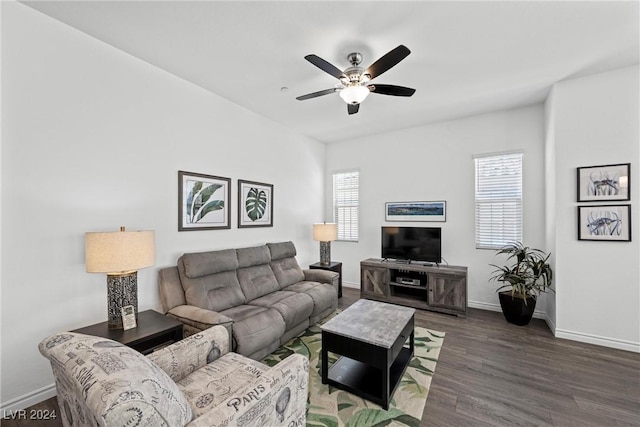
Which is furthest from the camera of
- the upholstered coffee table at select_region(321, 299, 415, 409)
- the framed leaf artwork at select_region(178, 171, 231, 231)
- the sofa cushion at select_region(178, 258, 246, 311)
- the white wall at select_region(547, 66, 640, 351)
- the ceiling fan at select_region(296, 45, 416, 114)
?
the framed leaf artwork at select_region(178, 171, 231, 231)

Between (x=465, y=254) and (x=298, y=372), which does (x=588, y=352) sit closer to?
(x=465, y=254)

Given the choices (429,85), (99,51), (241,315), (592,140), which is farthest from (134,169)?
(592,140)

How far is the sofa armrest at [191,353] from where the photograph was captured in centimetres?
165

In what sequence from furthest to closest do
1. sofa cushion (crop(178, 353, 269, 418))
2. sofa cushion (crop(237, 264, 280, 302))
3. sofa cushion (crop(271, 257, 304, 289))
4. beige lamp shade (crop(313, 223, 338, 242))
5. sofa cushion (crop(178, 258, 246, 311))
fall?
1. beige lamp shade (crop(313, 223, 338, 242))
2. sofa cushion (crop(271, 257, 304, 289))
3. sofa cushion (crop(237, 264, 280, 302))
4. sofa cushion (crop(178, 258, 246, 311))
5. sofa cushion (crop(178, 353, 269, 418))

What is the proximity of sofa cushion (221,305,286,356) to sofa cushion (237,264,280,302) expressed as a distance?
1.02 feet

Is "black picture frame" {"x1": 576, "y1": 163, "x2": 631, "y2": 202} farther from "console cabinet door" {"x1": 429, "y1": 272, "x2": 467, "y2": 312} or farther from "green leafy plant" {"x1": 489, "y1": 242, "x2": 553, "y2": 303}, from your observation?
"console cabinet door" {"x1": 429, "y1": 272, "x2": 467, "y2": 312}

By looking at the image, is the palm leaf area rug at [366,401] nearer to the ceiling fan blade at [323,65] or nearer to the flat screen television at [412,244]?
the flat screen television at [412,244]

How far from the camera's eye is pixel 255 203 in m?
3.98

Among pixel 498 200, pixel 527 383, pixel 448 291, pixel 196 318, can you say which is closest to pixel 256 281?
pixel 196 318

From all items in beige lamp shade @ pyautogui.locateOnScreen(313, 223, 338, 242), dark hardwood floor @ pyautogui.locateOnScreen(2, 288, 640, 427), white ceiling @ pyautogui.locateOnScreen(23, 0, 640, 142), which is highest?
white ceiling @ pyautogui.locateOnScreen(23, 0, 640, 142)

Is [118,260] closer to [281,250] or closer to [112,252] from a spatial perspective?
[112,252]

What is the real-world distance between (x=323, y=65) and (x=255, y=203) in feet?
7.56

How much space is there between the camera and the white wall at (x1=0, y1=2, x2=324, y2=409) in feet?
6.39

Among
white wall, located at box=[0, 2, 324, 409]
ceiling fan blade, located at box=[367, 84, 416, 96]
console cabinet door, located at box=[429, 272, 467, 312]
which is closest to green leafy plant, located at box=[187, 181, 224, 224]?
white wall, located at box=[0, 2, 324, 409]
